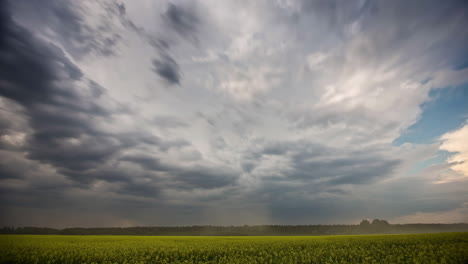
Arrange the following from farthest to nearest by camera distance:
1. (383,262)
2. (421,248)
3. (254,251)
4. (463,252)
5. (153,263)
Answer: (254,251) < (421,248) < (153,263) < (463,252) < (383,262)

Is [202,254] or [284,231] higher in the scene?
[202,254]

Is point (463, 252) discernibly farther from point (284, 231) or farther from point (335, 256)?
point (284, 231)

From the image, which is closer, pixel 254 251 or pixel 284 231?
pixel 254 251

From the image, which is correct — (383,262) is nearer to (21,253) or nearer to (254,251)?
(254,251)

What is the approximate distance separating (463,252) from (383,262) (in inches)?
420

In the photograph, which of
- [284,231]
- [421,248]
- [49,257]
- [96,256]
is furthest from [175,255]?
[284,231]

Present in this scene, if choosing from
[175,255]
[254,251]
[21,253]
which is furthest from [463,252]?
[21,253]

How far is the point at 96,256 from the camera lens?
26297 millimetres

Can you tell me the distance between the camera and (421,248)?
2919cm

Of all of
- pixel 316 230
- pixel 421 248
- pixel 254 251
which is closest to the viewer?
pixel 421 248

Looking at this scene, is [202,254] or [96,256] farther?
[202,254]

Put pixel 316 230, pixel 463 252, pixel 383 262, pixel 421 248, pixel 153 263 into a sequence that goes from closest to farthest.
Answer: pixel 383 262 → pixel 463 252 → pixel 153 263 → pixel 421 248 → pixel 316 230

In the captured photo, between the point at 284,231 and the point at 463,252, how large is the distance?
190045 millimetres

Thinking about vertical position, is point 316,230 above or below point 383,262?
below
